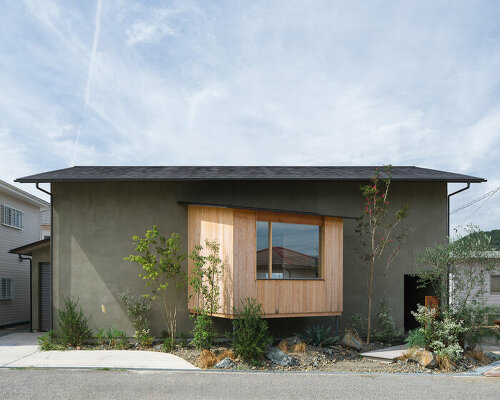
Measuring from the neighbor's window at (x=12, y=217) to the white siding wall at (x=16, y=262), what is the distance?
150mm

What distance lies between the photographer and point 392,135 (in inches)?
569

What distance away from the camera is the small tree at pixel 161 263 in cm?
1040

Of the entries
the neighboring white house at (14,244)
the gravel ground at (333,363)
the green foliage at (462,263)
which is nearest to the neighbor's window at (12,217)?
the neighboring white house at (14,244)

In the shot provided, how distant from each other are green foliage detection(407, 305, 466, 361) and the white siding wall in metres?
13.5

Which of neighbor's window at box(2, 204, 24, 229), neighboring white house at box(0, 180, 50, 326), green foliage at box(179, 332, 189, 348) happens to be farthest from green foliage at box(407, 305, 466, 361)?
neighbor's window at box(2, 204, 24, 229)

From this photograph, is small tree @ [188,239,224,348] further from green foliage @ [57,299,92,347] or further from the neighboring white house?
the neighboring white house

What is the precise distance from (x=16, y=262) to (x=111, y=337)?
8634 mm

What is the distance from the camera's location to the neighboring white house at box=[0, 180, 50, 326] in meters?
15.9

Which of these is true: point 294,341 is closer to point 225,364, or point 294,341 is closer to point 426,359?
point 225,364

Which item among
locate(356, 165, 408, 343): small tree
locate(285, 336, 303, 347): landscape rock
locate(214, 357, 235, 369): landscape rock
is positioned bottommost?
locate(214, 357, 235, 369): landscape rock

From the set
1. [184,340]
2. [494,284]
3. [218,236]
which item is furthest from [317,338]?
[494,284]

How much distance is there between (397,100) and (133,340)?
35.1 feet

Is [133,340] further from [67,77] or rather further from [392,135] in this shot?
[392,135]

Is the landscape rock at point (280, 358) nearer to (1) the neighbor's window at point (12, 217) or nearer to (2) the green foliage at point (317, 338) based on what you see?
(2) the green foliage at point (317, 338)
